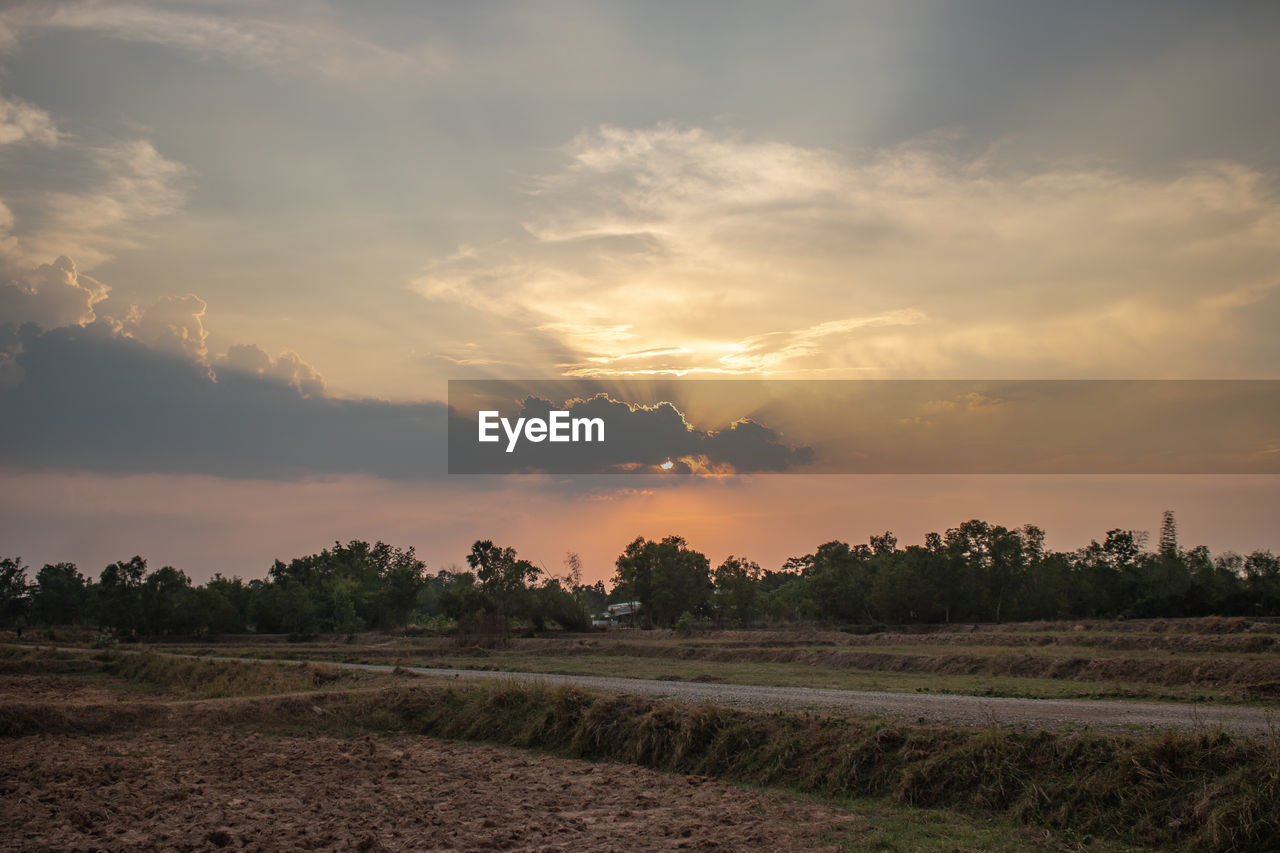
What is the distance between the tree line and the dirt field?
6413cm

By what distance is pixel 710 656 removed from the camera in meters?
64.3

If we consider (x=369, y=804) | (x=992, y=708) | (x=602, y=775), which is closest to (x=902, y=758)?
(x=602, y=775)

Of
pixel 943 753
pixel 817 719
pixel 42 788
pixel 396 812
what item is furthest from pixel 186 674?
pixel 943 753

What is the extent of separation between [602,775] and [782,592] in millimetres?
108216

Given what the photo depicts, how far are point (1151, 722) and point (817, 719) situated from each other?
28.3 ft

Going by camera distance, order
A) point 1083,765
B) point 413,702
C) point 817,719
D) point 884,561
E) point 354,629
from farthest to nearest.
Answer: point 354,629 → point 884,561 → point 413,702 → point 817,719 → point 1083,765

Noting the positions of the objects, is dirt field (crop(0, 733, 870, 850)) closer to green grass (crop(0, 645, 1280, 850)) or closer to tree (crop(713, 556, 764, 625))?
green grass (crop(0, 645, 1280, 850))

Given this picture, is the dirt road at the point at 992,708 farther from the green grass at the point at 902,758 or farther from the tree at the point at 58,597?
the tree at the point at 58,597

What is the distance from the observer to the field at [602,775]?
13.7 m

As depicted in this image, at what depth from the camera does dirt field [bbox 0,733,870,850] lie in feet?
47.3

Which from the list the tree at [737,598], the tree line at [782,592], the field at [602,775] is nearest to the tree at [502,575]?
the tree line at [782,592]

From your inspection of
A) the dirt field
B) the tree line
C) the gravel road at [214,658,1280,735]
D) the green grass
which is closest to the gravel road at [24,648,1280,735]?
the gravel road at [214,658,1280,735]

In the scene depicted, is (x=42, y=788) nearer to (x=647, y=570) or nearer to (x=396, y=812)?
(x=396, y=812)

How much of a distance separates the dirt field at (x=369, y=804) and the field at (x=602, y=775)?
0.24 feet
